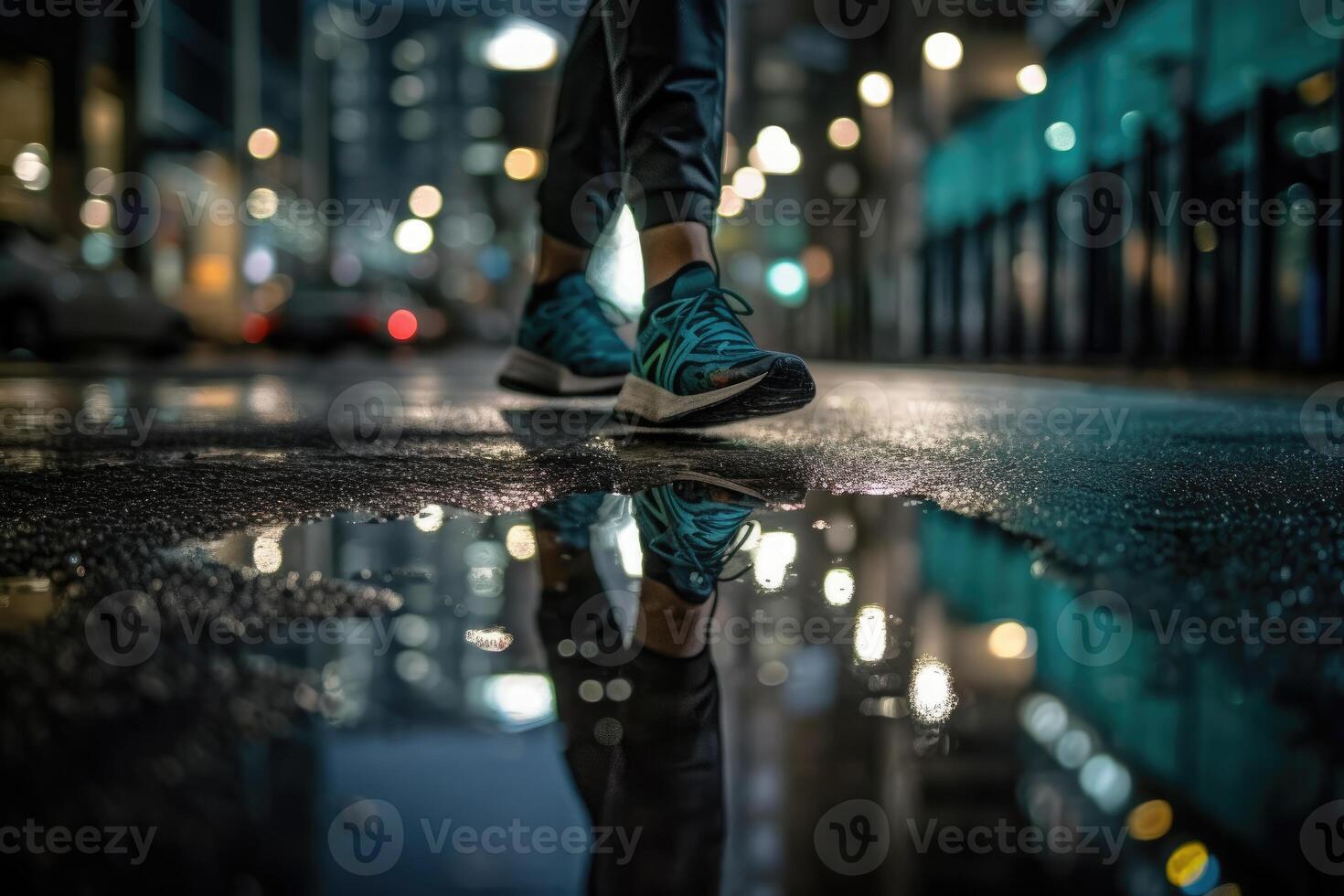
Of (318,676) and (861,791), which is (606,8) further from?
(861,791)

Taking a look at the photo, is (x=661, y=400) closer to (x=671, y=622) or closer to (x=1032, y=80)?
(x=671, y=622)

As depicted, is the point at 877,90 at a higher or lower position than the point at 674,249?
higher

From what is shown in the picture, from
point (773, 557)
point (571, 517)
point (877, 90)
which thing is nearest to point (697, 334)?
point (571, 517)

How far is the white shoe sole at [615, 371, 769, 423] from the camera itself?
2.05 m

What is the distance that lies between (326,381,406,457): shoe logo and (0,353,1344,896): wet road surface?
80 centimetres

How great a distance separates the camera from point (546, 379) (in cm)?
312

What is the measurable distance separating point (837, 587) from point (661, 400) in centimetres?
126

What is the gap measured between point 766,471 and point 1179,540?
742 mm

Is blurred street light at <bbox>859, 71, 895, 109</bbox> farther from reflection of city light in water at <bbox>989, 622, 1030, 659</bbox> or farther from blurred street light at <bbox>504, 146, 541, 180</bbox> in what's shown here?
reflection of city light in water at <bbox>989, 622, 1030, 659</bbox>

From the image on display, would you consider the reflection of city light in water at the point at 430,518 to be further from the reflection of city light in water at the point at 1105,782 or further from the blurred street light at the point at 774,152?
the blurred street light at the point at 774,152

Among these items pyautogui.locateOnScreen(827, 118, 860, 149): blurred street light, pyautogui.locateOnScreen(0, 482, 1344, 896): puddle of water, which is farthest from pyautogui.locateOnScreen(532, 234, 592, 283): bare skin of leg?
pyautogui.locateOnScreen(827, 118, 860, 149): blurred street light

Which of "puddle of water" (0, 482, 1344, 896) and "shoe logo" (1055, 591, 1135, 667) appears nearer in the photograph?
"puddle of water" (0, 482, 1344, 896)

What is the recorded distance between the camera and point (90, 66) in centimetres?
2094

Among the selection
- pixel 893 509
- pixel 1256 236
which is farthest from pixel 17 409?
pixel 1256 236
